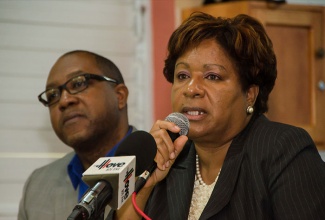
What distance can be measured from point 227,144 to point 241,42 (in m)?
0.40

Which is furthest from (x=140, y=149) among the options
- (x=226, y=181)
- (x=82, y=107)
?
(x=82, y=107)

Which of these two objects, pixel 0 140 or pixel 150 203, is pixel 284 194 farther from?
pixel 0 140

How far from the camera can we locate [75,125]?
2939 millimetres

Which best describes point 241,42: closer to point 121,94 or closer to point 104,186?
point 104,186

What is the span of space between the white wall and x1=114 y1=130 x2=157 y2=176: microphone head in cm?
228

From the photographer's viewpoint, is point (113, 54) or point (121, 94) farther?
point (113, 54)

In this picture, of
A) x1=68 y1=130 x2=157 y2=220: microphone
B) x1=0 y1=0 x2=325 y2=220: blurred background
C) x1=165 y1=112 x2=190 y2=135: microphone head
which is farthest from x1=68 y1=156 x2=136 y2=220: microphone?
x1=0 y1=0 x2=325 y2=220: blurred background

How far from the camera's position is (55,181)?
118 inches

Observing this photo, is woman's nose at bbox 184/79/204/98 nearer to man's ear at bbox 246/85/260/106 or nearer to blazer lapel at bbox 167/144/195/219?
man's ear at bbox 246/85/260/106

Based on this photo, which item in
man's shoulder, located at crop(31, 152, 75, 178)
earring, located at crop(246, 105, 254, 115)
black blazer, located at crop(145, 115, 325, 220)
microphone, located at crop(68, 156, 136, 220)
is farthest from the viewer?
man's shoulder, located at crop(31, 152, 75, 178)

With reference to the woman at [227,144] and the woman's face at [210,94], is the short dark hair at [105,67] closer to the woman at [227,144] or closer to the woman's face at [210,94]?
the woman at [227,144]

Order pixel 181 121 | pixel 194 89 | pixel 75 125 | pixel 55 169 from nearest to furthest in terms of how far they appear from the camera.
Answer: pixel 181 121 < pixel 194 89 < pixel 75 125 < pixel 55 169

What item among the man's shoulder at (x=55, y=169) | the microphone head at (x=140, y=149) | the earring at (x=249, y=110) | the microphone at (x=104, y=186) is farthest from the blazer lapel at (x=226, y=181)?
the man's shoulder at (x=55, y=169)

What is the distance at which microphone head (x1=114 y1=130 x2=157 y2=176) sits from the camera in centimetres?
156
